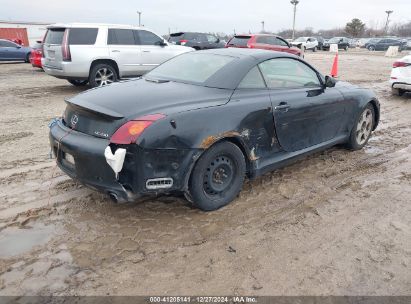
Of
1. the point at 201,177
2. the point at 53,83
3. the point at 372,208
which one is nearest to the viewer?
the point at 201,177

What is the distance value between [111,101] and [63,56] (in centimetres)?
682

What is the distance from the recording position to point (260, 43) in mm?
17031

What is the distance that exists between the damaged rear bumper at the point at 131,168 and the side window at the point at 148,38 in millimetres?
8000

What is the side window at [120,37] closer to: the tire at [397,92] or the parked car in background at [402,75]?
the parked car in background at [402,75]

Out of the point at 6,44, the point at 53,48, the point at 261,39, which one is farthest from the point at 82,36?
the point at 6,44

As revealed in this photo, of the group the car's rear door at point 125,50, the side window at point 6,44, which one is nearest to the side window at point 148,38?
the car's rear door at point 125,50

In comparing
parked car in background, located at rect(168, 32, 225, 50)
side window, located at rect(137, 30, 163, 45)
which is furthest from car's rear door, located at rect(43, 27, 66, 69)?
parked car in background, located at rect(168, 32, 225, 50)

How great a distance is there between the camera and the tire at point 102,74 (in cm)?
987

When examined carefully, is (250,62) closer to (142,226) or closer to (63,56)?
(142,226)

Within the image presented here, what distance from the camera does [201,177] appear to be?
3.54 m

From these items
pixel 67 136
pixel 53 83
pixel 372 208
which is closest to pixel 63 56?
pixel 53 83

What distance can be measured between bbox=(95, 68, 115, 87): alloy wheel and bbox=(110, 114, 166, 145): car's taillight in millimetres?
7168

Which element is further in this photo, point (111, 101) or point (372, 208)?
point (372, 208)

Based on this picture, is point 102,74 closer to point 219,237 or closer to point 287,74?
point 287,74
